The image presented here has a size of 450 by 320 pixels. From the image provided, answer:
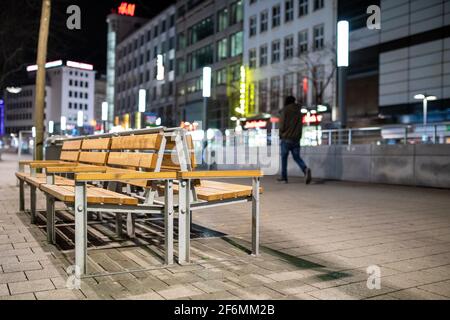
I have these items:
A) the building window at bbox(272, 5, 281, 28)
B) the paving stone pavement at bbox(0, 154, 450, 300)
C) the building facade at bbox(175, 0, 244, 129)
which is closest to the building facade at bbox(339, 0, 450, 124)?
the building window at bbox(272, 5, 281, 28)

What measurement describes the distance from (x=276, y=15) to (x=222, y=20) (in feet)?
38.2

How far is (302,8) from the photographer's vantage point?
43.2m

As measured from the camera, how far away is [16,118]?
15662 centimetres

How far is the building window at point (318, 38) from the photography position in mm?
40625

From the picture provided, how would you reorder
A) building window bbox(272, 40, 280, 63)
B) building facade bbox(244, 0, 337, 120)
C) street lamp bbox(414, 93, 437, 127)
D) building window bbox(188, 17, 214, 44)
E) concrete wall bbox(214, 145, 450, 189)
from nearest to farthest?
concrete wall bbox(214, 145, 450, 189)
street lamp bbox(414, 93, 437, 127)
building facade bbox(244, 0, 337, 120)
building window bbox(272, 40, 280, 63)
building window bbox(188, 17, 214, 44)

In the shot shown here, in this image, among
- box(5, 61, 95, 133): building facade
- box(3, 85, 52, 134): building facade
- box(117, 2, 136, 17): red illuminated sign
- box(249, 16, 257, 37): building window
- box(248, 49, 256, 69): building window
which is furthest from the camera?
box(5, 61, 95, 133): building facade

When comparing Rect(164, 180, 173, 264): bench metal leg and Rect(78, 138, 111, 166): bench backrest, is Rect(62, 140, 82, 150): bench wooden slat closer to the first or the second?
Rect(78, 138, 111, 166): bench backrest

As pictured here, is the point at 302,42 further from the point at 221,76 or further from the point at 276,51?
the point at 221,76

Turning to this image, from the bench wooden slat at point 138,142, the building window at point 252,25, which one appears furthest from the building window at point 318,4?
the bench wooden slat at point 138,142

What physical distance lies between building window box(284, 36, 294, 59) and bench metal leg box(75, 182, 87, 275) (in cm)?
4168

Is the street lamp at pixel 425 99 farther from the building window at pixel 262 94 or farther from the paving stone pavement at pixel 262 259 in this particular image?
the paving stone pavement at pixel 262 259

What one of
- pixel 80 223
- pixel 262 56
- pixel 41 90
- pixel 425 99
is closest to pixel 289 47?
pixel 262 56

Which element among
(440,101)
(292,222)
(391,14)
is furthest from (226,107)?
(292,222)

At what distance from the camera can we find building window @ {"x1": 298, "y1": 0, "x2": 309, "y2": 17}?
140ft
